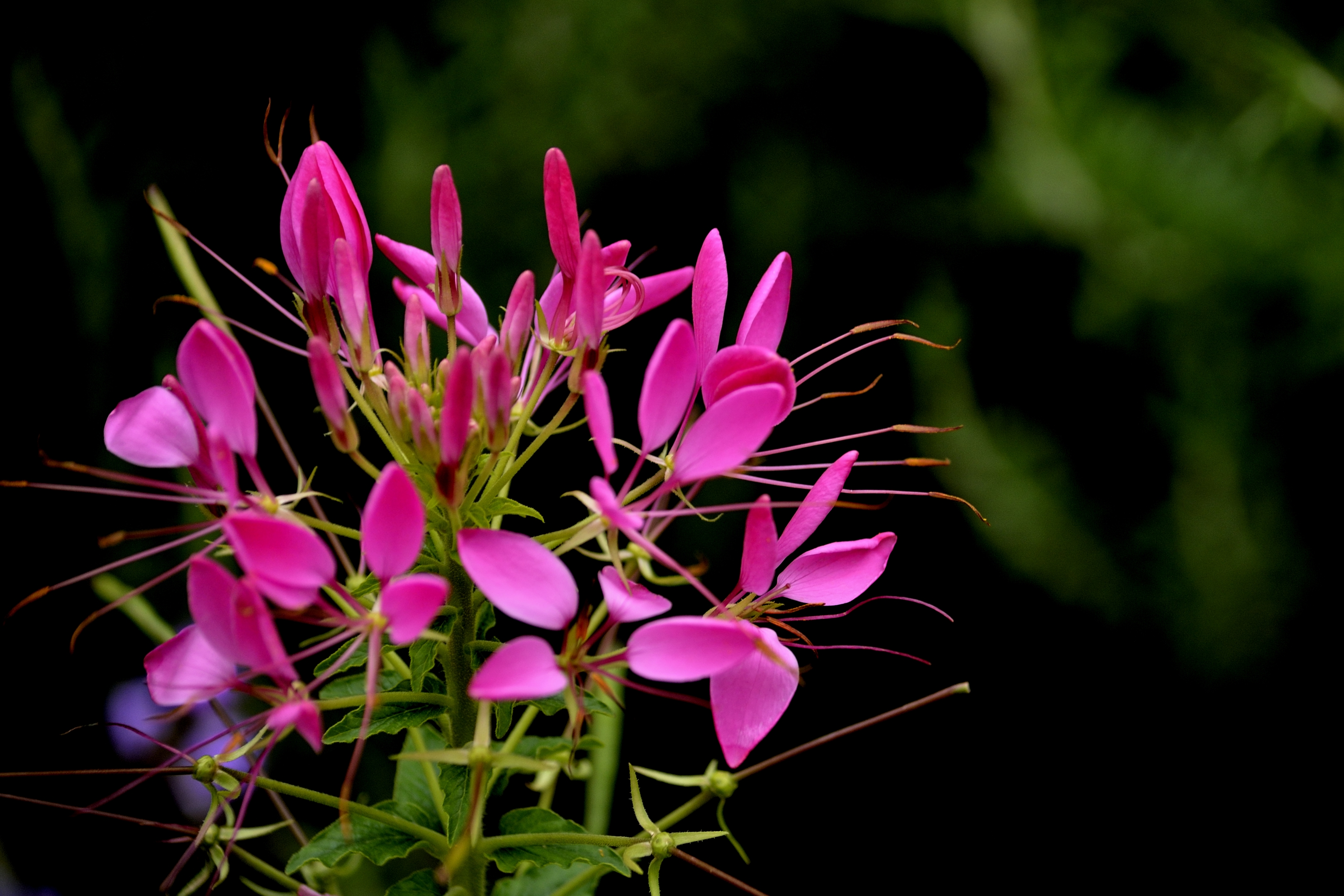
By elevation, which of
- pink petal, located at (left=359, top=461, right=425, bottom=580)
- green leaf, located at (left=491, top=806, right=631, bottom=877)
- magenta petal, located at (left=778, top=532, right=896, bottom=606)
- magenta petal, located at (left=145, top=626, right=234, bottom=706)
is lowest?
green leaf, located at (left=491, top=806, right=631, bottom=877)

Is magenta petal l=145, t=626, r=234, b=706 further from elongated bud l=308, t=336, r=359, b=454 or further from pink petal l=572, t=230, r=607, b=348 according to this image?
pink petal l=572, t=230, r=607, b=348

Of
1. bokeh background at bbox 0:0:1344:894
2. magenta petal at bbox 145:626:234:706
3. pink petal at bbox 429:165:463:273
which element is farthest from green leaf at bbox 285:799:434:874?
bokeh background at bbox 0:0:1344:894

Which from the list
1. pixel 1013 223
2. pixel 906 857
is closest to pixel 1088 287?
pixel 1013 223

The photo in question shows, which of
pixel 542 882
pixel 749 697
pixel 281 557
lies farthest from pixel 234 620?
pixel 542 882

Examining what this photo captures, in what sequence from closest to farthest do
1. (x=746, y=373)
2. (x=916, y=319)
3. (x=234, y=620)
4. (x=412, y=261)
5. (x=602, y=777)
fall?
1. (x=234, y=620)
2. (x=746, y=373)
3. (x=412, y=261)
4. (x=602, y=777)
5. (x=916, y=319)

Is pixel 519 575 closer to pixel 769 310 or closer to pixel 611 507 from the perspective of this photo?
pixel 611 507

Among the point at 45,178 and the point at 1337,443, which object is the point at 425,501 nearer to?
the point at 45,178

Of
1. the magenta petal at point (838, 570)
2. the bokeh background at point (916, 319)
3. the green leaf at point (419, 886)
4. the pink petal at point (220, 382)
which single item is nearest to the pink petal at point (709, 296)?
the magenta petal at point (838, 570)
